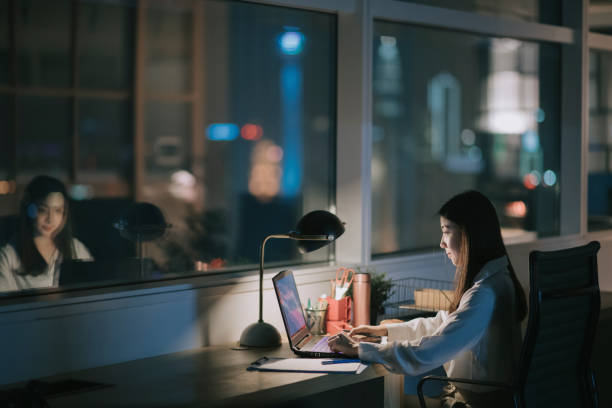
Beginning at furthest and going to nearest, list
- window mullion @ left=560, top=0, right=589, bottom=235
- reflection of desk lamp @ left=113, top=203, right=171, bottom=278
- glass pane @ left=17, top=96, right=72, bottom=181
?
window mullion @ left=560, top=0, right=589, bottom=235 → reflection of desk lamp @ left=113, top=203, right=171, bottom=278 → glass pane @ left=17, top=96, right=72, bottom=181

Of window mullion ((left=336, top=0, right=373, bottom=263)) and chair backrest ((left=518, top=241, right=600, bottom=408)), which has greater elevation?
window mullion ((left=336, top=0, right=373, bottom=263))

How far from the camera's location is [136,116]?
126 inches

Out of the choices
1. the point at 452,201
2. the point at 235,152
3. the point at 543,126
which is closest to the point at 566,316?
the point at 452,201

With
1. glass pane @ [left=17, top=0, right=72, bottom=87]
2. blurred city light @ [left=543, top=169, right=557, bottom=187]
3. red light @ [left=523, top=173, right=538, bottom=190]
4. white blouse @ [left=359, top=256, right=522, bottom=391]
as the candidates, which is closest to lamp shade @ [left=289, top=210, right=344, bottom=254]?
white blouse @ [left=359, top=256, right=522, bottom=391]

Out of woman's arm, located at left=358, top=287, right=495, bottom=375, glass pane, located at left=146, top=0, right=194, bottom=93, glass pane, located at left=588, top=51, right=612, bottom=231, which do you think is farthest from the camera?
glass pane, located at left=588, top=51, right=612, bottom=231

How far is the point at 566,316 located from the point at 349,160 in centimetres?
153

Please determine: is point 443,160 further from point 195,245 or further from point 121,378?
point 121,378

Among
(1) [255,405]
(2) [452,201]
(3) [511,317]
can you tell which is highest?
(2) [452,201]

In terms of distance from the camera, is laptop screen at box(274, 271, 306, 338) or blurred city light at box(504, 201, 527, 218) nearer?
laptop screen at box(274, 271, 306, 338)

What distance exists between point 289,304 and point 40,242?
95cm

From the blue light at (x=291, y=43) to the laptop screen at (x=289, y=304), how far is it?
122 cm

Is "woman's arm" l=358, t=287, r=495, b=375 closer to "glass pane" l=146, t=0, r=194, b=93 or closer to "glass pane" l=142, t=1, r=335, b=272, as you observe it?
"glass pane" l=142, t=1, r=335, b=272

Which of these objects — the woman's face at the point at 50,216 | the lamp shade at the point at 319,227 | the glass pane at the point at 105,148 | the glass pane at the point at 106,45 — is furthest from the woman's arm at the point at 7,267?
the lamp shade at the point at 319,227

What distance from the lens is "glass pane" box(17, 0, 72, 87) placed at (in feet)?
8.91
